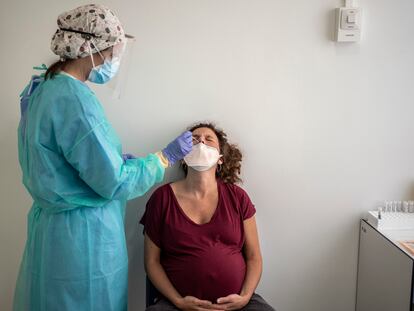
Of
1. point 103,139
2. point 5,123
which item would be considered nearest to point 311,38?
point 103,139

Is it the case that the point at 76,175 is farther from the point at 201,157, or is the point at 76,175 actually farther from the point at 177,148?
the point at 201,157

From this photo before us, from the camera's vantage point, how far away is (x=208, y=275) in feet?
4.71

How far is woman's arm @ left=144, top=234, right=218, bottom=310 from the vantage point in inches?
54.3

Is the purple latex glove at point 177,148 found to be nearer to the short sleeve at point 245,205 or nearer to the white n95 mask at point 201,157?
the white n95 mask at point 201,157

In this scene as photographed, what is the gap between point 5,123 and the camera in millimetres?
1721

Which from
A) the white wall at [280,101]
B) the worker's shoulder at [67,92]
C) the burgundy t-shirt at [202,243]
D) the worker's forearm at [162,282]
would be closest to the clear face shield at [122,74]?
the white wall at [280,101]

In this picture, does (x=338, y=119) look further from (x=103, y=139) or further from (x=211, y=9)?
(x=103, y=139)

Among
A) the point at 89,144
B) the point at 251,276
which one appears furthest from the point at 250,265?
the point at 89,144

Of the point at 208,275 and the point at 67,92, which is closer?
the point at 67,92

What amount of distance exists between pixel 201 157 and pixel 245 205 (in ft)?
0.97

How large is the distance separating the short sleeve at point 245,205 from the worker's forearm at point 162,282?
41cm

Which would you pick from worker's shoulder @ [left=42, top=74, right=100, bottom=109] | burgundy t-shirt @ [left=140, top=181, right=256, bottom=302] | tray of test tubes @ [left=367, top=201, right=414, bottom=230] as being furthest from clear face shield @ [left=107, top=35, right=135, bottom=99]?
tray of test tubes @ [left=367, top=201, right=414, bottom=230]

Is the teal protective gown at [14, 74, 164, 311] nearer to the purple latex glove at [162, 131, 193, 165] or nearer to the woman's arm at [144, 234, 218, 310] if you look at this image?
the purple latex glove at [162, 131, 193, 165]

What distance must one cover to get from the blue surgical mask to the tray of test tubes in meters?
1.22
